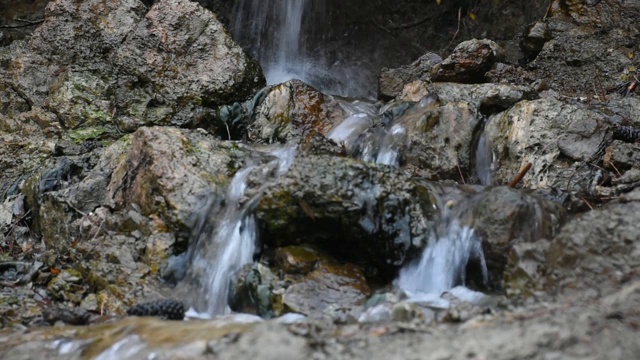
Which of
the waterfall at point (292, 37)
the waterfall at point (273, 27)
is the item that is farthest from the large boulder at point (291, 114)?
the waterfall at point (273, 27)

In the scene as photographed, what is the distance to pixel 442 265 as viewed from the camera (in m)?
3.99

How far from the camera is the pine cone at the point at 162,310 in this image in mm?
3477

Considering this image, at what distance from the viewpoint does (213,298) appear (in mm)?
4035

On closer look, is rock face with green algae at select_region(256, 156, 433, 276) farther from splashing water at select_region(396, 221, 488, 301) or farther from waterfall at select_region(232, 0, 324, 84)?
waterfall at select_region(232, 0, 324, 84)

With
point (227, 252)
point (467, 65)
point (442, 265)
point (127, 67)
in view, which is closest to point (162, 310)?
point (227, 252)

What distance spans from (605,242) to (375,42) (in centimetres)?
625

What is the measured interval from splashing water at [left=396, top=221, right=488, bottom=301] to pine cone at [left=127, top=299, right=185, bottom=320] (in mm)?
1330

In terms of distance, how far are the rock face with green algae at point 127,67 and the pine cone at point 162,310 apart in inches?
126

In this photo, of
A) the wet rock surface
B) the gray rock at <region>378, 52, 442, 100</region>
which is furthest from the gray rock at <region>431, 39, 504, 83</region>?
the gray rock at <region>378, 52, 442, 100</region>

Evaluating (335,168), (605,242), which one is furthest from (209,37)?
(605,242)

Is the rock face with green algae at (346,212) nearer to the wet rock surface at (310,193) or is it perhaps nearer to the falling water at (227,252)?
the wet rock surface at (310,193)

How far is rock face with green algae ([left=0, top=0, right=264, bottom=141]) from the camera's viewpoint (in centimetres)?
654

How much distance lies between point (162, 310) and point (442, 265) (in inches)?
66.5

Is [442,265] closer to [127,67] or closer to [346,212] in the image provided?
[346,212]
